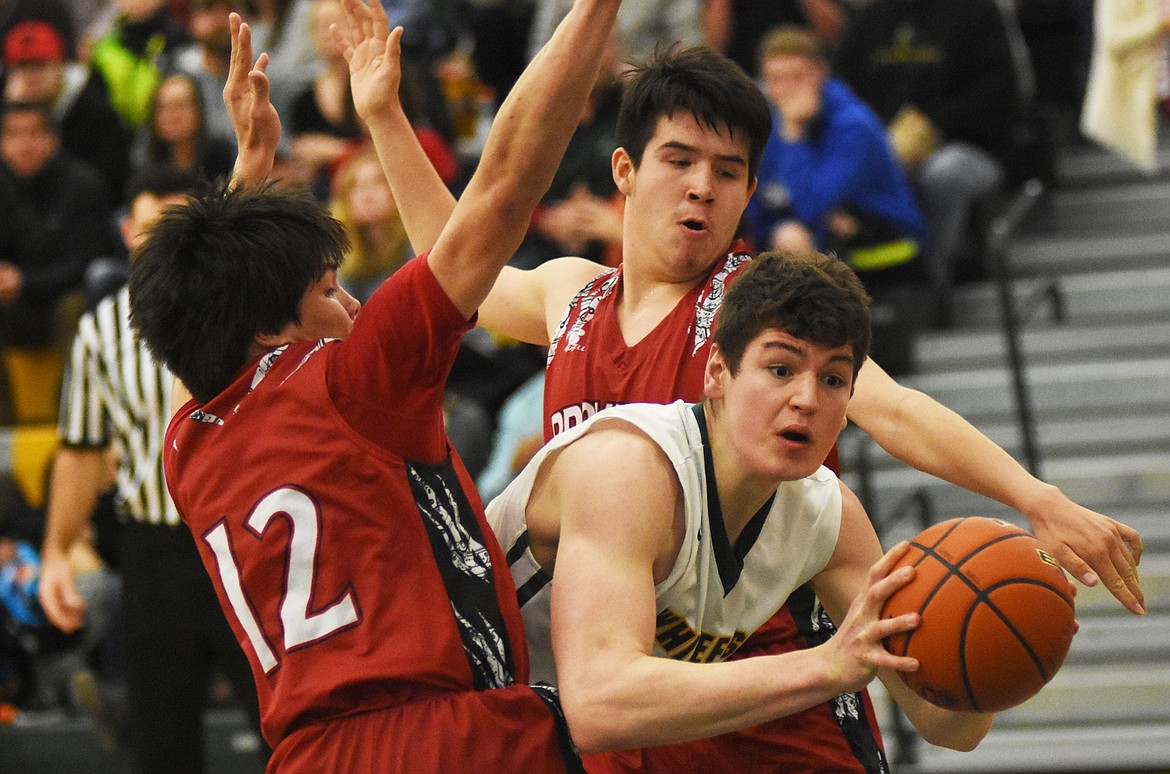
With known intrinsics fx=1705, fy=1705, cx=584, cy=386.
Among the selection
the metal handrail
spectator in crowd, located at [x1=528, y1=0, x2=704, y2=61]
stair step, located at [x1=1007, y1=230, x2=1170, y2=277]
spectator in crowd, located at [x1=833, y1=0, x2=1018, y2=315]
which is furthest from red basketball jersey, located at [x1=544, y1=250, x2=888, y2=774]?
stair step, located at [x1=1007, y1=230, x2=1170, y2=277]

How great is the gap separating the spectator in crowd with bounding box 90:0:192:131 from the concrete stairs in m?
4.88

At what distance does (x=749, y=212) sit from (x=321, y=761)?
17.0 ft

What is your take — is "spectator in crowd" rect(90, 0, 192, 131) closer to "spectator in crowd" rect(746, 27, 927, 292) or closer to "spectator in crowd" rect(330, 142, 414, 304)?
"spectator in crowd" rect(330, 142, 414, 304)

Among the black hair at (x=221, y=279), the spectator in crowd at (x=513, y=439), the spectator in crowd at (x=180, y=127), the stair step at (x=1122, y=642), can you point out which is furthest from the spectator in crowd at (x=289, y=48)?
the black hair at (x=221, y=279)

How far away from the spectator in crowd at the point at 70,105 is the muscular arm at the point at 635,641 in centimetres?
751

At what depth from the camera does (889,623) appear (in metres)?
2.73

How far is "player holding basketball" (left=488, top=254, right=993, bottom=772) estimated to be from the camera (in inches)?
111

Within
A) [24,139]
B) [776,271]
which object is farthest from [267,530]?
[24,139]

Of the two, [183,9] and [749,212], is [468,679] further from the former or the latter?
[183,9]

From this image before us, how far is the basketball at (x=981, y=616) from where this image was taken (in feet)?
9.30

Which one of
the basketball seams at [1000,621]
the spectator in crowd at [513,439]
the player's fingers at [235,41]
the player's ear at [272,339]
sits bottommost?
the spectator in crowd at [513,439]

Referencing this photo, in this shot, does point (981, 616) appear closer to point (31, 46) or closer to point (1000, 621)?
point (1000, 621)

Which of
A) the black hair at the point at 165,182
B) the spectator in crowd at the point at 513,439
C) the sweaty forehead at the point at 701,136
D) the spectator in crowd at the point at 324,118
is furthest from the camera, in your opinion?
the spectator in crowd at the point at 324,118

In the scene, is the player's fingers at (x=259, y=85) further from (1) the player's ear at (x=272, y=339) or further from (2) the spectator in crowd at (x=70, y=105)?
(2) the spectator in crowd at (x=70, y=105)
